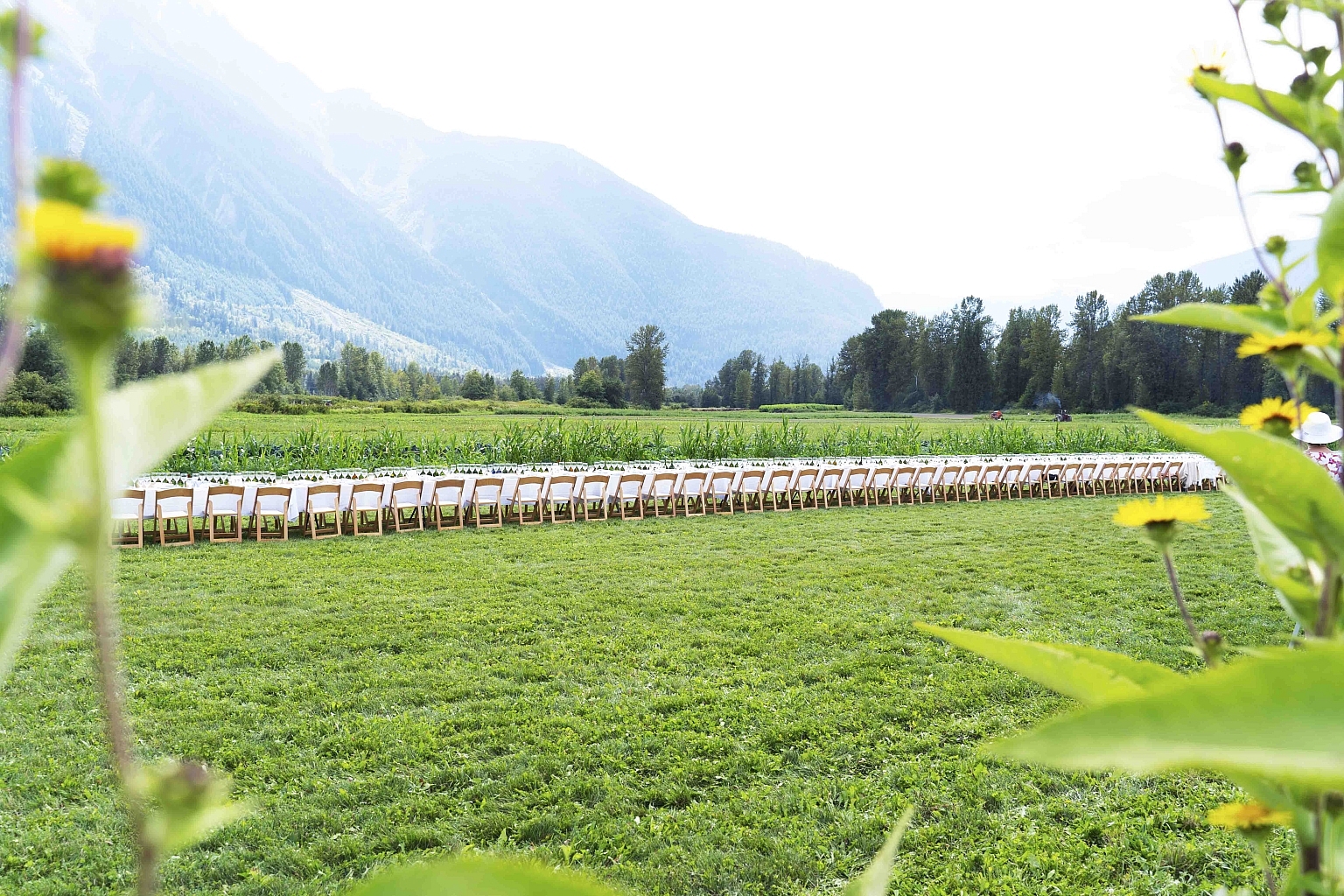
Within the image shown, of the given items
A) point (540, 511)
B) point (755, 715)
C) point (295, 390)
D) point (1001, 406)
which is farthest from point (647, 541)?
point (295, 390)

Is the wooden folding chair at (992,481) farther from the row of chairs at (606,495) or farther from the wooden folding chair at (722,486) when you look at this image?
the wooden folding chair at (722,486)

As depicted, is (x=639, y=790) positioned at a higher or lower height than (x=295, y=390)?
lower

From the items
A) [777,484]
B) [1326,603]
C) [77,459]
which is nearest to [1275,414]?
[1326,603]

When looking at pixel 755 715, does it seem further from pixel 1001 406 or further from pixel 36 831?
pixel 1001 406

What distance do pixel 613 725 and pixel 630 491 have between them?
28.0ft

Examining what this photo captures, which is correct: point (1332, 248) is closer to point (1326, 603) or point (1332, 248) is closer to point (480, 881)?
point (1326, 603)

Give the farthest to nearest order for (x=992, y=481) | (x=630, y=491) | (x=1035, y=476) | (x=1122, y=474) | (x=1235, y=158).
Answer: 1. (x=1122, y=474)
2. (x=1035, y=476)
3. (x=992, y=481)
4. (x=630, y=491)
5. (x=1235, y=158)

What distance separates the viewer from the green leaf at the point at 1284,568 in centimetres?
67

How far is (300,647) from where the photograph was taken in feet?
20.5

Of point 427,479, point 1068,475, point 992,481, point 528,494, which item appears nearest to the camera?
point 427,479

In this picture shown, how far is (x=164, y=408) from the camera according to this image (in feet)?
→ 1.24

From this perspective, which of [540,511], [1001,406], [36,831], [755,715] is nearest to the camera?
[36,831]

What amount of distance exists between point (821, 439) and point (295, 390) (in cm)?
8159

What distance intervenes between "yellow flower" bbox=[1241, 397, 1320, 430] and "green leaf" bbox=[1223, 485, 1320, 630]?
106 millimetres
